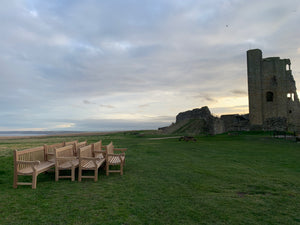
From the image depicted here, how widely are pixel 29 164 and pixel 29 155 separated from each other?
61cm

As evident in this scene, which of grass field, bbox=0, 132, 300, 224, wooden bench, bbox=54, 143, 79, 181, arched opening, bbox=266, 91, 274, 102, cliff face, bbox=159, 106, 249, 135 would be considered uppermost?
arched opening, bbox=266, 91, 274, 102

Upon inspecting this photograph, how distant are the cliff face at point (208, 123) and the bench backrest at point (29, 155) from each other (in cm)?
3356

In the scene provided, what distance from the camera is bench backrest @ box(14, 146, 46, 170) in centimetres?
578

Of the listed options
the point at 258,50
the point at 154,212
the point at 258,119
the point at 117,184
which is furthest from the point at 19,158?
the point at 258,50

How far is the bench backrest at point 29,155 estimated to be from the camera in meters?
5.78

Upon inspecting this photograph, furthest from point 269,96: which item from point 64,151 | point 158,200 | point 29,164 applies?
point 29,164

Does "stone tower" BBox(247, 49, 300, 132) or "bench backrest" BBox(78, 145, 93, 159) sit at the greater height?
"stone tower" BBox(247, 49, 300, 132)

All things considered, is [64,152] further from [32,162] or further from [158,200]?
[158,200]

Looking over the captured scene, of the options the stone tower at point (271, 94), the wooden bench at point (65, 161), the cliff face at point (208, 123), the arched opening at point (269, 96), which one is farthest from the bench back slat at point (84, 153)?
the arched opening at point (269, 96)

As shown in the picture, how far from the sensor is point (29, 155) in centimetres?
660

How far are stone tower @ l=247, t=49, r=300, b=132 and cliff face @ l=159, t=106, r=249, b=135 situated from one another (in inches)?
128

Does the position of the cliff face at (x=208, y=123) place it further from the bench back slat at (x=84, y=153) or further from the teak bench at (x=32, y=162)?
the teak bench at (x=32, y=162)

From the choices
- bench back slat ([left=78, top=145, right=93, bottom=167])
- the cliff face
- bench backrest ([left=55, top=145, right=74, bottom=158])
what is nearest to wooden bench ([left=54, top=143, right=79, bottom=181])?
bench backrest ([left=55, top=145, right=74, bottom=158])

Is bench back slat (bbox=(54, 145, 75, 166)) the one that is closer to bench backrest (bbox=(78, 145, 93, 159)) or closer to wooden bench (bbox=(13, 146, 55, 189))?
wooden bench (bbox=(13, 146, 55, 189))
